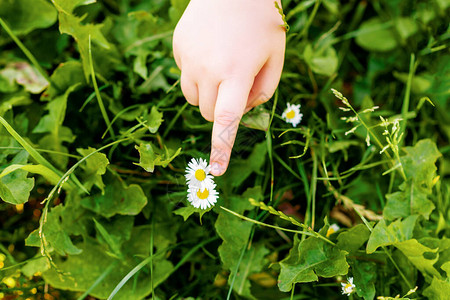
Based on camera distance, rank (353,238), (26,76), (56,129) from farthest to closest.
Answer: (26,76) → (56,129) → (353,238)

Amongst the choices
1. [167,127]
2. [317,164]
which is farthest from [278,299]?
[167,127]

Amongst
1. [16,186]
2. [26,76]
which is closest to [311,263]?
[16,186]

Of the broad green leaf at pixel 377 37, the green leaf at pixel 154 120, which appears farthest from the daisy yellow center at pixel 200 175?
the broad green leaf at pixel 377 37

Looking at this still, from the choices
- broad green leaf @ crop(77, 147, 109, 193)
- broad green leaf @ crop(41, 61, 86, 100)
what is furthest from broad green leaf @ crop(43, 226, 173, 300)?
broad green leaf @ crop(41, 61, 86, 100)

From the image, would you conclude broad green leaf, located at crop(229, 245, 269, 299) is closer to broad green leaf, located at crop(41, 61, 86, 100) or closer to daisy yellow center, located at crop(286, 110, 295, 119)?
daisy yellow center, located at crop(286, 110, 295, 119)

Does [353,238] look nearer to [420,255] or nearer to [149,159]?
[420,255]

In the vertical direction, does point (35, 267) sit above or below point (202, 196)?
below
